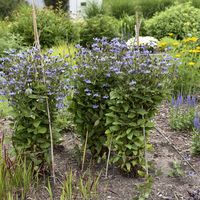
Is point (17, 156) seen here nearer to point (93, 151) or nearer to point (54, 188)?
point (54, 188)

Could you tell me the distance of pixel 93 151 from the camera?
3.73 m

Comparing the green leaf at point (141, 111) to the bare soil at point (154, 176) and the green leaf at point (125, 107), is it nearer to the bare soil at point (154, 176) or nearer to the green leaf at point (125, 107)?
the green leaf at point (125, 107)

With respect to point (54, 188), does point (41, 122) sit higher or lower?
higher

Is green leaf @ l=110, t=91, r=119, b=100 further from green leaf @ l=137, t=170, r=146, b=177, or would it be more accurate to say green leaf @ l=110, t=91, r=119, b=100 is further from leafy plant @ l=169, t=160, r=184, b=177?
leafy plant @ l=169, t=160, r=184, b=177

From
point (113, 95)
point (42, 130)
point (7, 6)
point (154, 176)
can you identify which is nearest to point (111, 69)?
point (113, 95)

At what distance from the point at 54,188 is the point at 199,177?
1.27 m

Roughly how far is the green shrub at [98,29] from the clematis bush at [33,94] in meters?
6.47

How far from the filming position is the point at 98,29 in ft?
32.3

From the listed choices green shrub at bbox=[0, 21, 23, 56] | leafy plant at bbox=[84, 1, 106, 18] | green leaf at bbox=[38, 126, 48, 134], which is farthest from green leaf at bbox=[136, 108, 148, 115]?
leafy plant at bbox=[84, 1, 106, 18]

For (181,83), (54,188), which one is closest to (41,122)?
(54,188)

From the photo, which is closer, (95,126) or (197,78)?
(95,126)

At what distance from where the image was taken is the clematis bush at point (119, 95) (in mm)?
3289

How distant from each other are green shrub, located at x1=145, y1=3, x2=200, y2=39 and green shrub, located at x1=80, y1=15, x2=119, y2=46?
1706 mm

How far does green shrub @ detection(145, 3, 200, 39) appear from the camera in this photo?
11104 millimetres
